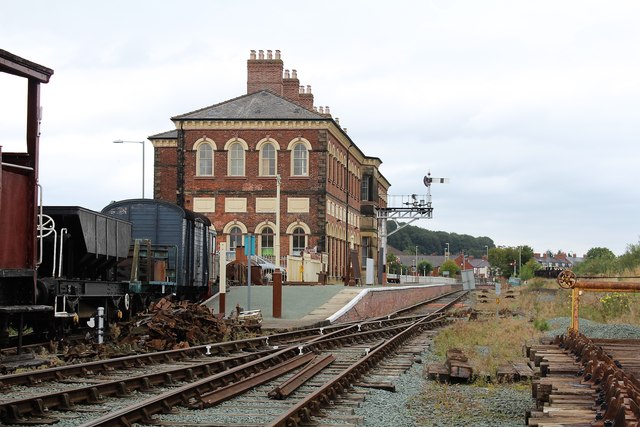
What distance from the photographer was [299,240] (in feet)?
A: 163

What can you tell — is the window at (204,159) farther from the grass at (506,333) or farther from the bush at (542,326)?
the bush at (542,326)

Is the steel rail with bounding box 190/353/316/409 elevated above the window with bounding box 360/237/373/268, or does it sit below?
below

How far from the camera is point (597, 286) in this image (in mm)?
13312

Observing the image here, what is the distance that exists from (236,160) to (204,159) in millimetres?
1700

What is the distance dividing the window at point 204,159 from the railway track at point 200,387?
32.5m

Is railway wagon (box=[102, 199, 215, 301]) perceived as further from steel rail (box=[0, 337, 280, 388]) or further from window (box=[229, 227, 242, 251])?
window (box=[229, 227, 242, 251])

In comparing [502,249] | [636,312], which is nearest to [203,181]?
[636,312]

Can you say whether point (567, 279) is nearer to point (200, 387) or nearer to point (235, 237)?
point (200, 387)

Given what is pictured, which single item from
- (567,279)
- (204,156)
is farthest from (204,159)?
(567,279)

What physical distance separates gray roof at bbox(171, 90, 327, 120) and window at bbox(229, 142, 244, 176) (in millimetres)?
1654

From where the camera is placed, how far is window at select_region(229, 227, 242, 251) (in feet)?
161

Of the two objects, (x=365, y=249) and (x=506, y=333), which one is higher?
(x=365, y=249)

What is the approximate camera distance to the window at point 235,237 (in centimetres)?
4913

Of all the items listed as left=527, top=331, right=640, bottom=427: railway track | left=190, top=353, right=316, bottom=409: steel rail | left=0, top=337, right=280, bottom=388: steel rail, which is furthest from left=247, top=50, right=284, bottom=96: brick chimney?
left=527, top=331, right=640, bottom=427: railway track
